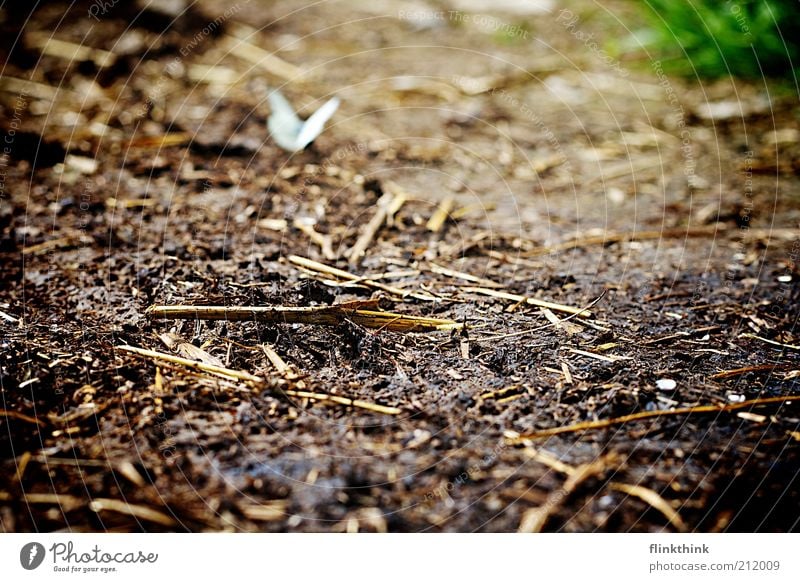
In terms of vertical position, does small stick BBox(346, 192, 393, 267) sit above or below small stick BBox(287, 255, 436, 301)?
above

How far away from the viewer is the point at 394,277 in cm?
202

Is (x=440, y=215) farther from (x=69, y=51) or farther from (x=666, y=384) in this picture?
(x=69, y=51)

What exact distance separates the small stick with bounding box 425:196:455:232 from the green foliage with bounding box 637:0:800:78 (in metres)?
1.73

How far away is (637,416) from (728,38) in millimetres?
2633

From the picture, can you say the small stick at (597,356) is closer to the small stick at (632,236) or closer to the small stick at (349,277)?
the small stick at (349,277)

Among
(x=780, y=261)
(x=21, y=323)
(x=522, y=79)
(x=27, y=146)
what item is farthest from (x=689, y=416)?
(x=27, y=146)

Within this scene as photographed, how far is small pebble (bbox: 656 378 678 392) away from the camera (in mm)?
1577

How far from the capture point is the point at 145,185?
97.7 inches

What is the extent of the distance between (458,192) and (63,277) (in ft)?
4.62

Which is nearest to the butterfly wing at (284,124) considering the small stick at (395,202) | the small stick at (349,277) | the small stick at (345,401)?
the small stick at (395,202)

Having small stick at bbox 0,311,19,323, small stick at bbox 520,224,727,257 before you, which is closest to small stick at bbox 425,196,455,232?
small stick at bbox 520,224,727,257
